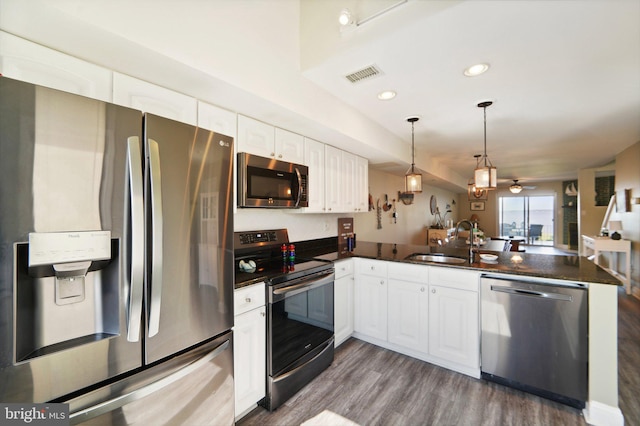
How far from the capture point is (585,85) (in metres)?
2.39

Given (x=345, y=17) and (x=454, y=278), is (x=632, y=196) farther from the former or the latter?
(x=345, y=17)

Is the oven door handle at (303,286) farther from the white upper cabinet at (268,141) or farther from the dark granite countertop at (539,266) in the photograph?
the white upper cabinet at (268,141)

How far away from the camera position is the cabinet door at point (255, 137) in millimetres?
2152

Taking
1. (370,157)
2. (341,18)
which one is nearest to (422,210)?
(370,157)

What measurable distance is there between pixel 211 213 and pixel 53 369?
81 cm

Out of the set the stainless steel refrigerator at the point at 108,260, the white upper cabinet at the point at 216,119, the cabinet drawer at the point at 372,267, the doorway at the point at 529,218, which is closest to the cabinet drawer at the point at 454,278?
the cabinet drawer at the point at 372,267

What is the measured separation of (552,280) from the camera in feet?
6.62

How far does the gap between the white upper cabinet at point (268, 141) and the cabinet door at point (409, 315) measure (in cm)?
161

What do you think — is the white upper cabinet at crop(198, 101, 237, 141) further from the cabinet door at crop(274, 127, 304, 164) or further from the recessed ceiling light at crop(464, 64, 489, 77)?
the recessed ceiling light at crop(464, 64, 489, 77)

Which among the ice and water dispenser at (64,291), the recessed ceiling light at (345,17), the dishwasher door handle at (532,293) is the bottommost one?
the dishwasher door handle at (532,293)

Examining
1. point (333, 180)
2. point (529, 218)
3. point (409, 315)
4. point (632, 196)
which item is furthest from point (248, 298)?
point (529, 218)

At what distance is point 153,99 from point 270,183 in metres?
0.99

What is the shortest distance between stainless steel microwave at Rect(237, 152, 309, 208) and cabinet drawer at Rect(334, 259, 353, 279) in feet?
2.32

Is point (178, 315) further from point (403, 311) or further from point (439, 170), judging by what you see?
point (439, 170)
